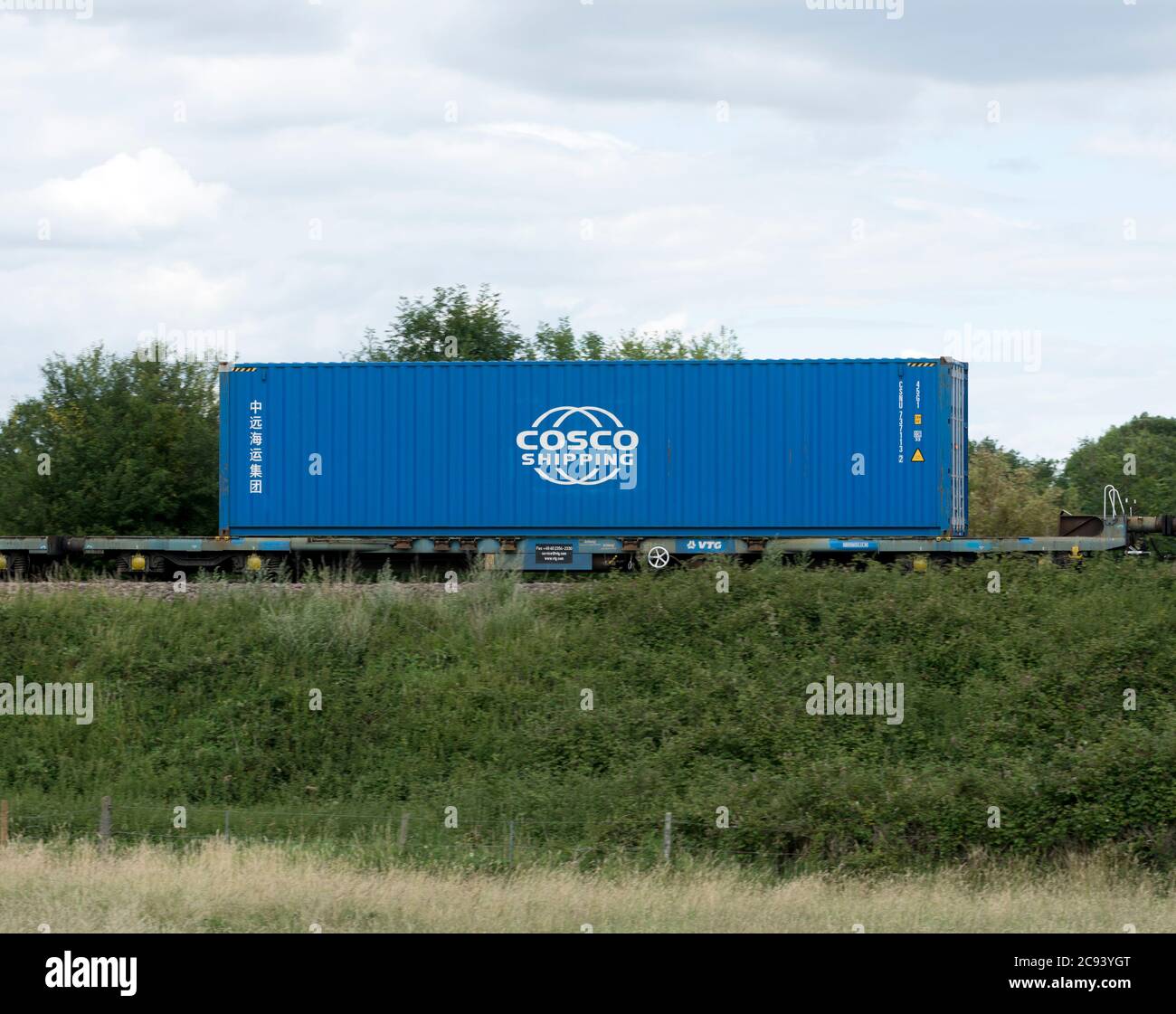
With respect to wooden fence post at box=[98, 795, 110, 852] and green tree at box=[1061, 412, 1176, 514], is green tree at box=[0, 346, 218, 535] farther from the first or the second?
green tree at box=[1061, 412, 1176, 514]

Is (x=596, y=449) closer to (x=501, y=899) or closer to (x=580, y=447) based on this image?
(x=580, y=447)

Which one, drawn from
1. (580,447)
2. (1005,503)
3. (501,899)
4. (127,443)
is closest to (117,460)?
(127,443)

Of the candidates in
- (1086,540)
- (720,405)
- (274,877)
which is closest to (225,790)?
(274,877)

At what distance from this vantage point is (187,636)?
1780 centimetres

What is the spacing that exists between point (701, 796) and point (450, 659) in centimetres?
503

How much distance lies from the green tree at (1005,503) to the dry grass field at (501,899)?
24.2 m

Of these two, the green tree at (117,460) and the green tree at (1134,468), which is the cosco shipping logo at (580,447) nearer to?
the green tree at (117,460)

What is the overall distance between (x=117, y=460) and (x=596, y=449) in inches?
426

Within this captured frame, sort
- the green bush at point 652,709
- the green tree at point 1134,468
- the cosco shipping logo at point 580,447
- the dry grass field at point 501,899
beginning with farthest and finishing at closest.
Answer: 1. the green tree at point 1134,468
2. the cosco shipping logo at point 580,447
3. the green bush at point 652,709
4. the dry grass field at point 501,899

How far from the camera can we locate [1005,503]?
35812 millimetres

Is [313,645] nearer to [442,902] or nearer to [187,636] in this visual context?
[187,636]

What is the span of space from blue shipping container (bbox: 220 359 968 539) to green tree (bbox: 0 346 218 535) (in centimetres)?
467

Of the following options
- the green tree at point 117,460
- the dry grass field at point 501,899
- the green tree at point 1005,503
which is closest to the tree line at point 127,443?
the green tree at point 117,460

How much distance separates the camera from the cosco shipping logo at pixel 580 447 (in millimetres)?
21109
